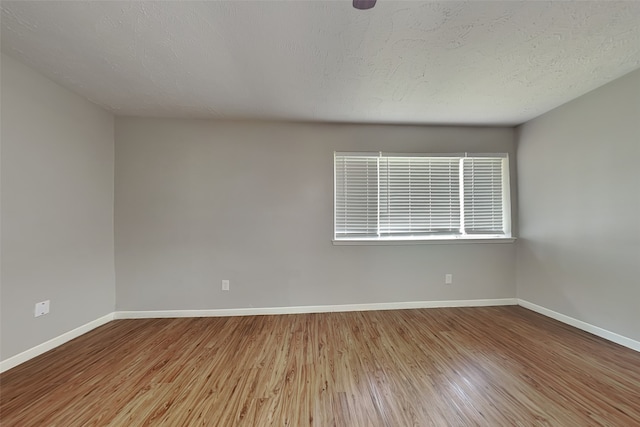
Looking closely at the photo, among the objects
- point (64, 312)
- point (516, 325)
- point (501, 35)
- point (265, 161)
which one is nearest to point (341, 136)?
point (265, 161)

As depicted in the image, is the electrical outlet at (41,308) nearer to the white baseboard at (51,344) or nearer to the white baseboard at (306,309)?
the white baseboard at (51,344)

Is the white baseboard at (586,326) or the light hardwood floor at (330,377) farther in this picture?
the white baseboard at (586,326)

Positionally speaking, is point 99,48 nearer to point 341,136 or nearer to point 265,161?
point 265,161

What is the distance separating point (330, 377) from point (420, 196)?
2.29 metres

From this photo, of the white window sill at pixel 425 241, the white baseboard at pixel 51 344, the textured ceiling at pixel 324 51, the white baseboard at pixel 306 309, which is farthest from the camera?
the white window sill at pixel 425 241

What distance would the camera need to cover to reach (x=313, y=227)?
281 cm

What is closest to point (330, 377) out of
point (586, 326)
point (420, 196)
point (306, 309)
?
point (306, 309)

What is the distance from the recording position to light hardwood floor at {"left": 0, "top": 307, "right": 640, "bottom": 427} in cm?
133

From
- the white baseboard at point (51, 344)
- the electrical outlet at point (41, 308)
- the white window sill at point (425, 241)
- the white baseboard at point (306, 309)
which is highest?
the white window sill at point (425, 241)

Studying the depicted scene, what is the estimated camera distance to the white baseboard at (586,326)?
1.97 metres

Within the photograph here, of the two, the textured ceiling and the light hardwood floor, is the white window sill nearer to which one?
the light hardwood floor

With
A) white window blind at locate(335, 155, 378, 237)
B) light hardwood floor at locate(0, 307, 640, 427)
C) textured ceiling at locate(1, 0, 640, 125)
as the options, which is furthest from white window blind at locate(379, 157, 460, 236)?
light hardwood floor at locate(0, 307, 640, 427)

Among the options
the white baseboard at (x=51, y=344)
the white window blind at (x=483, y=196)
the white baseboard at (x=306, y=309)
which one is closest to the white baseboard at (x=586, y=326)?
the white baseboard at (x=306, y=309)

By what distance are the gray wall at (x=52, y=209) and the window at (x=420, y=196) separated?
2.62 meters
